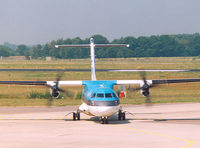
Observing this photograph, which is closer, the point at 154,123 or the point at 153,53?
the point at 154,123

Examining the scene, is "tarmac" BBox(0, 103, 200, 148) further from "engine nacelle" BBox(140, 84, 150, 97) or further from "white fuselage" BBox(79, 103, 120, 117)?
"engine nacelle" BBox(140, 84, 150, 97)

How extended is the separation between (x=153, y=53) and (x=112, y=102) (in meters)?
167

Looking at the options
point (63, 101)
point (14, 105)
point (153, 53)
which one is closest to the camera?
point (14, 105)

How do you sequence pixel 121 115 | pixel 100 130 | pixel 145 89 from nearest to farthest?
pixel 100 130 < pixel 121 115 < pixel 145 89

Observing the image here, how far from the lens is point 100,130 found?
23.2 metres

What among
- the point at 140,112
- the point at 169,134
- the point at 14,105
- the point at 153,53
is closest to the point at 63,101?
the point at 14,105

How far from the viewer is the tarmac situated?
19188 millimetres

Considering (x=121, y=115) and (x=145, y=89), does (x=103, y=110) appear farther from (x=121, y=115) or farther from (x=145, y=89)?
(x=145, y=89)

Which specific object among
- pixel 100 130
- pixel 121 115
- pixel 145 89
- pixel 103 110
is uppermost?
pixel 145 89

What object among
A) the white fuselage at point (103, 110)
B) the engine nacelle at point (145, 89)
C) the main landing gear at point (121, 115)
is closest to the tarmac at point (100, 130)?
the main landing gear at point (121, 115)

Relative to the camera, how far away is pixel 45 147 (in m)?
18.3

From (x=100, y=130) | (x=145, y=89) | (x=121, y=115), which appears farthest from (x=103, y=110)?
(x=145, y=89)

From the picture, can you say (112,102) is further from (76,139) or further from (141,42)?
(141,42)

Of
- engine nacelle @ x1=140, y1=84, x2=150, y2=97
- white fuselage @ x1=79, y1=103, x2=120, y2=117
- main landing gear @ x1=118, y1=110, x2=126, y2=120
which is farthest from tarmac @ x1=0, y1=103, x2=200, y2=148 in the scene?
engine nacelle @ x1=140, y1=84, x2=150, y2=97
